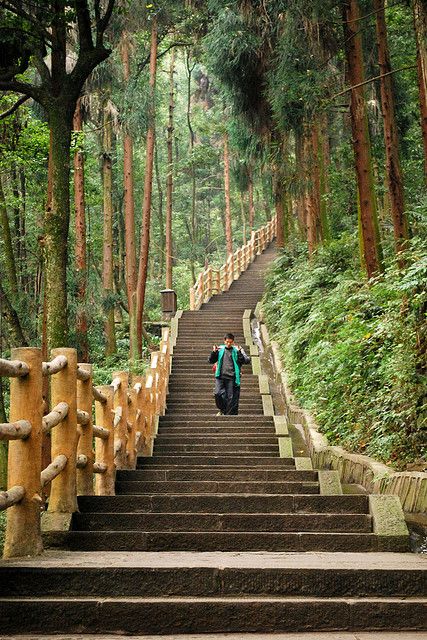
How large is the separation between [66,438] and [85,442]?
79cm

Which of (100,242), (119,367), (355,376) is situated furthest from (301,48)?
(100,242)

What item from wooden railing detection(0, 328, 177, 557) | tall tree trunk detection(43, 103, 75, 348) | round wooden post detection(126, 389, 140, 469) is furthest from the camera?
round wooden post detection(126, 389, 140, 469)

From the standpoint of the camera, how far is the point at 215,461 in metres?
9.65

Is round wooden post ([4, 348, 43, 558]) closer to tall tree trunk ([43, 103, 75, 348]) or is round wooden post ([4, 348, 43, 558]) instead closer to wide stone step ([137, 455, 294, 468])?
tall tree trunk ([43, 103, 75, 348])

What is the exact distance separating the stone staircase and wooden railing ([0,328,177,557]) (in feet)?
0.72

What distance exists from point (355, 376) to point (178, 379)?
362 inches

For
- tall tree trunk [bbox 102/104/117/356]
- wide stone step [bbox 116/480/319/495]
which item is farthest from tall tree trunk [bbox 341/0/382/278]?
tall tree trunk [bbox 102/104/117/356]

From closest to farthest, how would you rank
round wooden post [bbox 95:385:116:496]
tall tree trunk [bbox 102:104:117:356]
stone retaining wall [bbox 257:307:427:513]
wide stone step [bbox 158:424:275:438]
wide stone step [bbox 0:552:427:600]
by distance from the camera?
wide stone step [bbox 0:552:427:600], stone retaining wall [bbox 257:307:427:513], round wooden post [bbox 95:385:116:496], wide stone step [bbox 158:424:275:438], tall tree trunk [bbox 102:104:117:356]

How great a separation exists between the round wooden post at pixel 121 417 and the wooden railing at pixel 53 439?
0.07 ft

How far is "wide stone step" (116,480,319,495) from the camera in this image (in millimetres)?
7332

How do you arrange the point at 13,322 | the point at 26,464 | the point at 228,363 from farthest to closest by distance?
the point at 228,363
the point at 13,322
the point at 26,464

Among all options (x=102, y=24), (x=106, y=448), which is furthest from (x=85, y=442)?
(x=102, y=24)

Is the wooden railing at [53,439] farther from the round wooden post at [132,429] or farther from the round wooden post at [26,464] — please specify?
the round wooden post at [132,429]

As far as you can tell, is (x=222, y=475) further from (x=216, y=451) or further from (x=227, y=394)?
(x=227, y=394)
